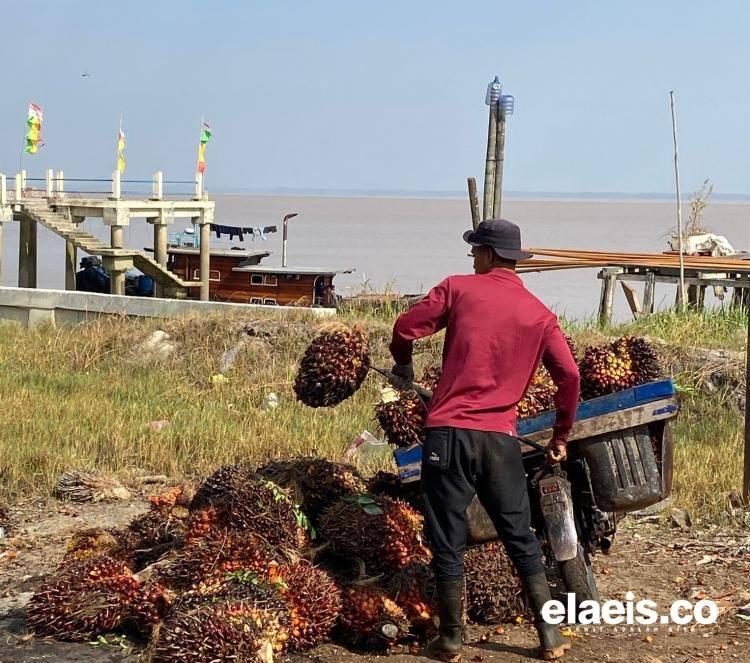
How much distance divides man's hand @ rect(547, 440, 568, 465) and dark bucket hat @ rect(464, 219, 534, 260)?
37.9 inches

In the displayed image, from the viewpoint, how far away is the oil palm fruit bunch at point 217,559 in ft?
19.9

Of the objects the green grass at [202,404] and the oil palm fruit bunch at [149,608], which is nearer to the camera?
the oil palm fruit bunch at [149,608]

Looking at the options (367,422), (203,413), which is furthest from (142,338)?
(367,422)

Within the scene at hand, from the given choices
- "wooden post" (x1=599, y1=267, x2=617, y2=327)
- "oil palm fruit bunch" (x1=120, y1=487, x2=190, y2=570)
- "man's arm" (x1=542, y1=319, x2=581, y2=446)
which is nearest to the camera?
"man's arm" (x1=542, y1=319, x2=581, y2=446)

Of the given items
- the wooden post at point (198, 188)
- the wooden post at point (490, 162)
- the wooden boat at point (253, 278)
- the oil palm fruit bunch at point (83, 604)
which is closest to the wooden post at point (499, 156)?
the wooden post at point (490, 162)

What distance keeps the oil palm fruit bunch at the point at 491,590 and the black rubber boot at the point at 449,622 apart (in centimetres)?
44

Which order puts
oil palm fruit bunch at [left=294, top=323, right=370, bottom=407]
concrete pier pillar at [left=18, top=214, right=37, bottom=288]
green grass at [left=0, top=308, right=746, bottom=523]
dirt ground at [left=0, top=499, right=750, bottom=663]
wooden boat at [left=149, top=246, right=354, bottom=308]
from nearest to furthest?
dirt ground at [left=0, top=499, right=750, bottom=663] < oil palm fruit bunch at [left=294, top=323, right=370, bottom=407] < green grass at [left=0, top=308, right=746, bottom=523] < wooden boat at [left=149, top=246, right=354, bottom=308] < concrete pier pillar at [left=18, top=214, right=37, bottom=288]

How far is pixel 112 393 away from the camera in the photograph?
13.1 meters

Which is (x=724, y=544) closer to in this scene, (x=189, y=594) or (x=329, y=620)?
(x=329, y=620)

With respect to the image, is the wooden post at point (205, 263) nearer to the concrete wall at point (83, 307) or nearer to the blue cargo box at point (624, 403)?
the concrete wall at point (83, 307)

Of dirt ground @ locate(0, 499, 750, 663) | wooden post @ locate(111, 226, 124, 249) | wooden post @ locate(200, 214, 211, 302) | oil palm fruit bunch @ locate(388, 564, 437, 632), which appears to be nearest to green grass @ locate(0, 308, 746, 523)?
dirt ground @ locate(0, 499, 750, 663)

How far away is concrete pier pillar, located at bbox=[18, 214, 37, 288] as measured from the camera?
3010 cm

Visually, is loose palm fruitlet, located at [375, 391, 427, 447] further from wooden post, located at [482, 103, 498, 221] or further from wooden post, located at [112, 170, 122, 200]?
wooden post, located at [112, 170, 122, 200]

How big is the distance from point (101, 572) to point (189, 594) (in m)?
0.65
